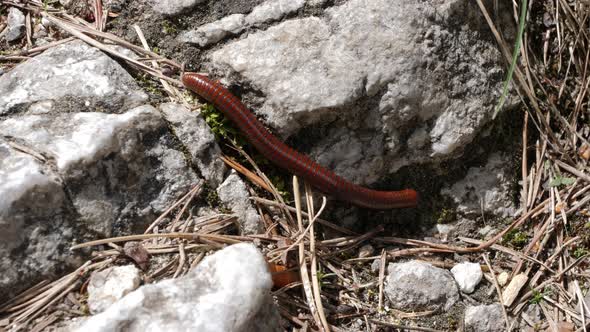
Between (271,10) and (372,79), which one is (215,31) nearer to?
(271,10)

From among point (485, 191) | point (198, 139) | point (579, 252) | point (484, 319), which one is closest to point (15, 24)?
point (198, 139)

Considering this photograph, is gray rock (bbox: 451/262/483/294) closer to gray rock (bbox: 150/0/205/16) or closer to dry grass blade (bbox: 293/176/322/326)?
dry grass blade (bbox: 293/176/322/326)

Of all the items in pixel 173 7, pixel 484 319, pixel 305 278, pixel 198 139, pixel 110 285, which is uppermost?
pixel 173 7

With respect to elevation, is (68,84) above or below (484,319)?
above

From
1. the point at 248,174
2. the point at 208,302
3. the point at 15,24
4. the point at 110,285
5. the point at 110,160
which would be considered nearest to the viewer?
the point at 208,302

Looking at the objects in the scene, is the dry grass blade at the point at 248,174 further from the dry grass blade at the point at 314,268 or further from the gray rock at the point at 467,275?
the gray rock at the point at 467,275

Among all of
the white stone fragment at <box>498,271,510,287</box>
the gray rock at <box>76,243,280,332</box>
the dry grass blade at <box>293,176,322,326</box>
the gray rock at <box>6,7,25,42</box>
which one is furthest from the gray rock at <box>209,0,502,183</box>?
the gray rock at <box>6,7,25,42</box>

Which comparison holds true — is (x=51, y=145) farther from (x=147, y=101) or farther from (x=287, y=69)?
(x=287, y=69)
